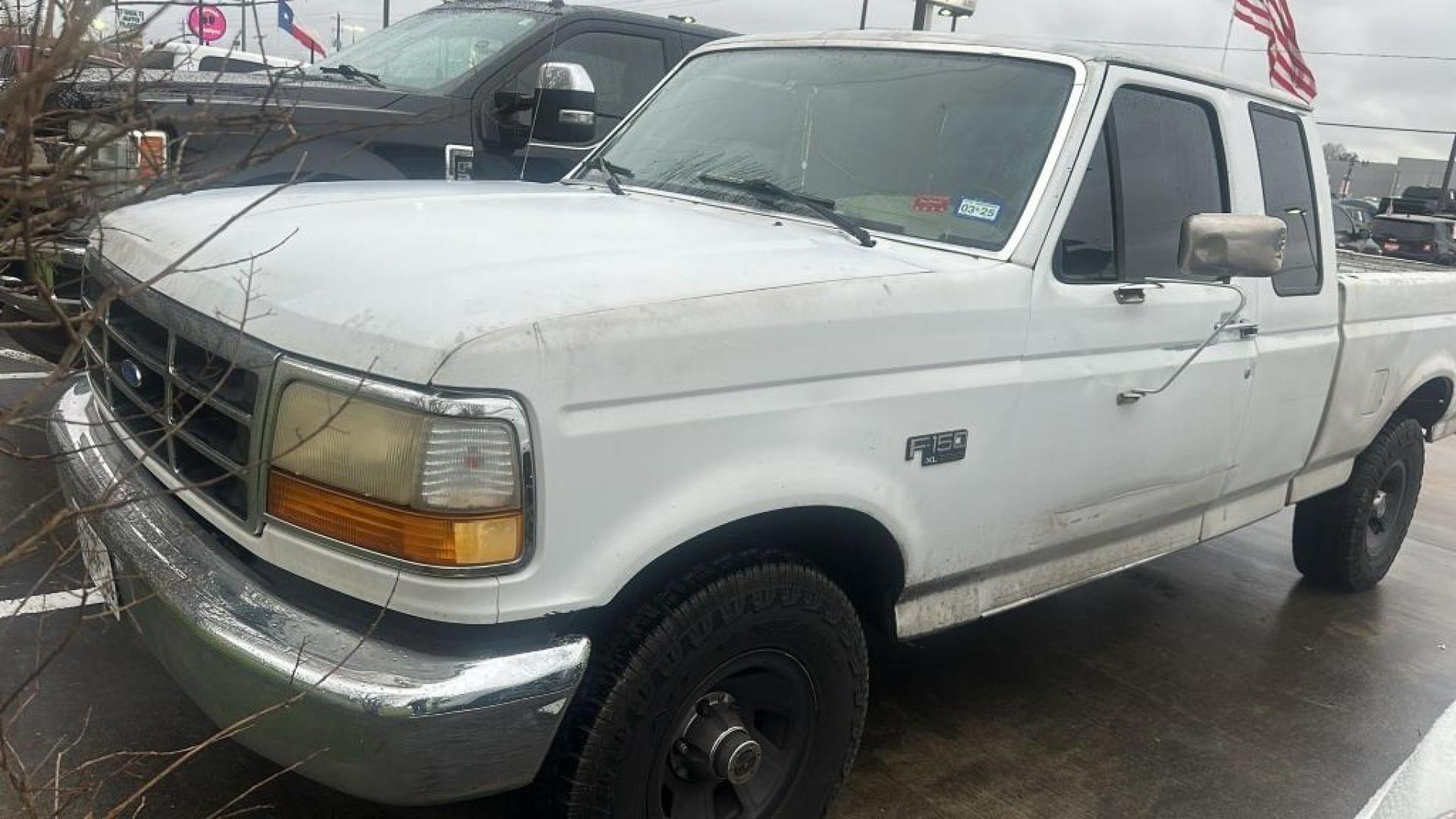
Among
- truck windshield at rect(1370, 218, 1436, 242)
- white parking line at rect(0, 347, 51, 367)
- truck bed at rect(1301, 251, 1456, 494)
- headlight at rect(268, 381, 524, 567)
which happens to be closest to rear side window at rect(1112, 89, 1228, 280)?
truck bed at rect(1301, 251, 1456, 494)

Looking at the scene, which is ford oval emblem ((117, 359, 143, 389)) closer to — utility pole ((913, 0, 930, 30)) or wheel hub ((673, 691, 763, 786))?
wheel hub ((673, 691, 763, 786))

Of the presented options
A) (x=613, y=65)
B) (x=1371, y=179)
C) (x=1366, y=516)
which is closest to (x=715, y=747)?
(x=1366, y=516)

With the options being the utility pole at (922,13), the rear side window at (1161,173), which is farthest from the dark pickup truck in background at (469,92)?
the utility pole at (922,13)

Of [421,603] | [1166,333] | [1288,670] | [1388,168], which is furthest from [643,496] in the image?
[1388,168]

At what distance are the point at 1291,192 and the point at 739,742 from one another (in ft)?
9.96

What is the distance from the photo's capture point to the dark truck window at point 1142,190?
124 inches

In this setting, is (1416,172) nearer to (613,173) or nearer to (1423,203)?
(1423,203)

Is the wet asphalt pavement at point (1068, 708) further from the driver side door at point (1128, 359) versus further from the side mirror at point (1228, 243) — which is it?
the side mirror at point (1228, 243)

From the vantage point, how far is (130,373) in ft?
8.89

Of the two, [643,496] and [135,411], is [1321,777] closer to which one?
[643,496]

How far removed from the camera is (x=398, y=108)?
5504 mm

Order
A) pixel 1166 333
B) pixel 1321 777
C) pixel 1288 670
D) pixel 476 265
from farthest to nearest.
A: pixel 1288 670
pixel 1321 777
pixel 1166 333
pixel 476 265

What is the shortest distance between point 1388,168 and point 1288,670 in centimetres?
5864

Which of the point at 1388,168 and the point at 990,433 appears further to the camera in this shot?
the point at 1388,168
